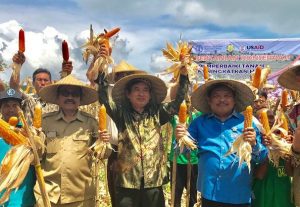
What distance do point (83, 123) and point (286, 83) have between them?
225 cm

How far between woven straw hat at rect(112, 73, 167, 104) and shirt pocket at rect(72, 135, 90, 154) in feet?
1.83

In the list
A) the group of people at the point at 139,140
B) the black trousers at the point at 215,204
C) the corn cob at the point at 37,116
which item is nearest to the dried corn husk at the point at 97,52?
the group of people at the point at 139,140

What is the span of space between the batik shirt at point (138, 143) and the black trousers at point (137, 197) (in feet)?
0.24

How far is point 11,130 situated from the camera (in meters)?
2.85

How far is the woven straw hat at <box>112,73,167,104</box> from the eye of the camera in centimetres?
424

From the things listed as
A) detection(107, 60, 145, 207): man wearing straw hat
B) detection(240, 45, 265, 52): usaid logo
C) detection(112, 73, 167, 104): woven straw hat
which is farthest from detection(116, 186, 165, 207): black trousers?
detection(240, 45, 265, 52): usaid logo

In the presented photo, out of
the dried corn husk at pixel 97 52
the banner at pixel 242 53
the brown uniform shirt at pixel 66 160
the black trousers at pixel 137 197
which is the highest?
the banner at pixel 242 53

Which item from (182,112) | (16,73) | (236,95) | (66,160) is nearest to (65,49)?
(16,73)

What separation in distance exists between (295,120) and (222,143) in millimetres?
748

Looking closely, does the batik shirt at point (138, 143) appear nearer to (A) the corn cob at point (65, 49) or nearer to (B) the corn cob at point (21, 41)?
(A) the corn cob at point (65, 49)

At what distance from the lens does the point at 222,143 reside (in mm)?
3809

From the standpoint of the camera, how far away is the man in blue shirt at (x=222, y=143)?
373 cm

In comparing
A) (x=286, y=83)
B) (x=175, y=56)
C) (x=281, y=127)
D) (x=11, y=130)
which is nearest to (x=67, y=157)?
(x=11, y=130)

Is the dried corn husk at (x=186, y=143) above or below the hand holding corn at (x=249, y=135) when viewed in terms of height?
below
